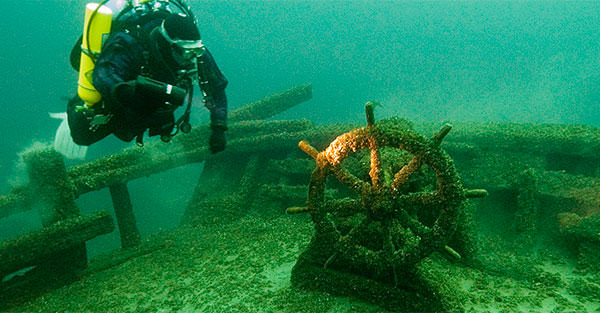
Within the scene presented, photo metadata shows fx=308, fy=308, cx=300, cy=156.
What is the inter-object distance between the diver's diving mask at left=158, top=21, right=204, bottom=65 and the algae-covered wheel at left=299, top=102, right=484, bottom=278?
1.67 metres

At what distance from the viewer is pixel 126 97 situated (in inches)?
115

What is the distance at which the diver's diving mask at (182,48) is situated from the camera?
10.5ft

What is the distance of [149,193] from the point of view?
30344mm

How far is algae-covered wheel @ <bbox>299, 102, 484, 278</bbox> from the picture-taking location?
2402mm

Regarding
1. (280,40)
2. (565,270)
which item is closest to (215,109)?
(565,270)

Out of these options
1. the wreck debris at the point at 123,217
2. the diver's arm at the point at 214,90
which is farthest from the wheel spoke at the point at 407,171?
the wreck debris at the point at 123,217

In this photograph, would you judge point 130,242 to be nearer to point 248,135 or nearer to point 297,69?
point 248,135

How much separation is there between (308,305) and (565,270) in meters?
3.08

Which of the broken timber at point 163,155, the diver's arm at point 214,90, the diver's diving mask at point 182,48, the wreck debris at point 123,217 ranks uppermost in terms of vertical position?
the diver's diving mask at point 182,48

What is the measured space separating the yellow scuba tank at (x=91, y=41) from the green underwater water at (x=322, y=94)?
2.51 meters

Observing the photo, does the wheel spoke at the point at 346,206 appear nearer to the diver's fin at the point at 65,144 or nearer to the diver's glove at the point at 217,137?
the diver's glove at the point at 217,137

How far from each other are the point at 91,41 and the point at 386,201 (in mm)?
3475

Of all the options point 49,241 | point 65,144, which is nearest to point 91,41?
point 65,144

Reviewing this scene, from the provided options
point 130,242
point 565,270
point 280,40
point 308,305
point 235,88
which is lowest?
point 130,242
